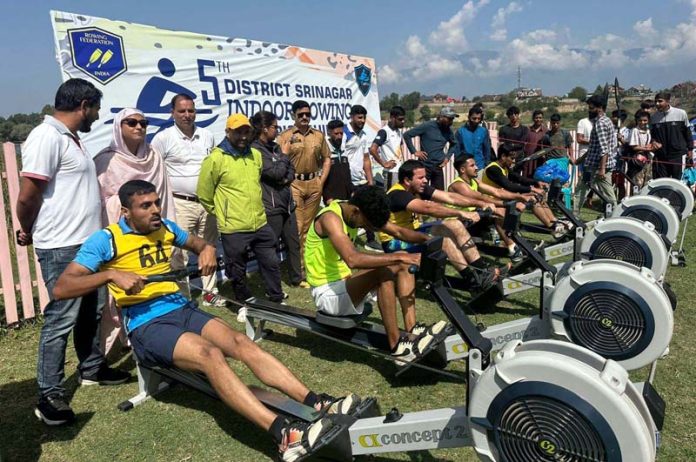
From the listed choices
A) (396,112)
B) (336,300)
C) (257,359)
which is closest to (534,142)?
(396,112)

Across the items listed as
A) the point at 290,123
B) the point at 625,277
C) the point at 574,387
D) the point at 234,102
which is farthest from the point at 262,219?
the point at 574,387

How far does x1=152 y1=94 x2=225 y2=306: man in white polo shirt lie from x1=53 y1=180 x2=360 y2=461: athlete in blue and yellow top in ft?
4.92

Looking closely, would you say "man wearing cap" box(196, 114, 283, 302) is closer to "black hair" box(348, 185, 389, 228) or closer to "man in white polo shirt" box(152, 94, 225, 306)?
"man in white polo shirt" box(152, 94, 225, 306)

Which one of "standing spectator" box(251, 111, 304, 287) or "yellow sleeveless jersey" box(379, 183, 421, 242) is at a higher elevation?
"standing spectator" box(251, 111, 304, 287)

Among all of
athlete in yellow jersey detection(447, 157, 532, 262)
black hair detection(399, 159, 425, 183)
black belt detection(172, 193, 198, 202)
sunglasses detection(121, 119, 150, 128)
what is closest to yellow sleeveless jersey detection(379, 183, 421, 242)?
black hair detection(399, 159, 425, 183)

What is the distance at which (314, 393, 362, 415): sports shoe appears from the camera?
2.53m

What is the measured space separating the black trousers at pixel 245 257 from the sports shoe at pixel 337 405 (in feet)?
7.64

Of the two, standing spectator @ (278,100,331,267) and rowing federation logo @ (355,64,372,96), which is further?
rowing federation logo @ (355,64,372,96)

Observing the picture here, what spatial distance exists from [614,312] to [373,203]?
5.46 ft

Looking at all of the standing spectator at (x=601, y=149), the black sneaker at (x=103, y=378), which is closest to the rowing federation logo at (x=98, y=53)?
the black sneaker at (x=103, y=378)

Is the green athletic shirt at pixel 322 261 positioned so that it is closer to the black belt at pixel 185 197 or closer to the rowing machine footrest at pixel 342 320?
the rowing machine footrest at pixel 342 320

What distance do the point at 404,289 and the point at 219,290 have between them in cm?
286

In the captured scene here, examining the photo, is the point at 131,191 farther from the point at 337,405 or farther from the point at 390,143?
the point at 390,143

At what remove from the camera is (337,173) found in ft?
21.5
